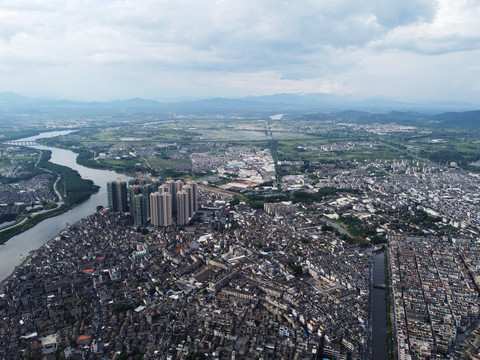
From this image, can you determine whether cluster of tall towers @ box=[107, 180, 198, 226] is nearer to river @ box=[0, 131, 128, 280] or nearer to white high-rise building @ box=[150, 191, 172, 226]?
white high-rise building @ box=[150, 191, 172, 226]

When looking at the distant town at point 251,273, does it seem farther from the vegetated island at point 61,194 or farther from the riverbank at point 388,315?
the vegetated island at point 61,194

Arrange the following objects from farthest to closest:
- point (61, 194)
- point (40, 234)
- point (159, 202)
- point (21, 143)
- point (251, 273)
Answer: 1. point (21, 143)
2. point (61, 194)
3. point (159, 202)
4. point (40, 234)
5. point (251, 273)

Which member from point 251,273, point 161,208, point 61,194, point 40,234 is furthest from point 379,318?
point 61,194

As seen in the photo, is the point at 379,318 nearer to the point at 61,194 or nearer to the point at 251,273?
the point at 251,273

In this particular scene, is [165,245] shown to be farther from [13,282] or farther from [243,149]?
[243,149]

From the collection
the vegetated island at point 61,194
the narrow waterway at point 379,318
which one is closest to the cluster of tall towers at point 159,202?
the vegetated island at point 61,194

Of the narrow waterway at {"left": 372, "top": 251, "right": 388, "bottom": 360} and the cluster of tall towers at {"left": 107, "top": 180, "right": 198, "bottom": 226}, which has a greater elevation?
the cluster of tall towers at {"left": 107, "top": 180, "right": 198, "bottom": 226}

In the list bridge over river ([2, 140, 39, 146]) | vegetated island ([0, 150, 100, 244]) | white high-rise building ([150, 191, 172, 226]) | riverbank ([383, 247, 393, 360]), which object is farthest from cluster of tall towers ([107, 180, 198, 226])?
bridge over river ([2, 140, 39, 146])
